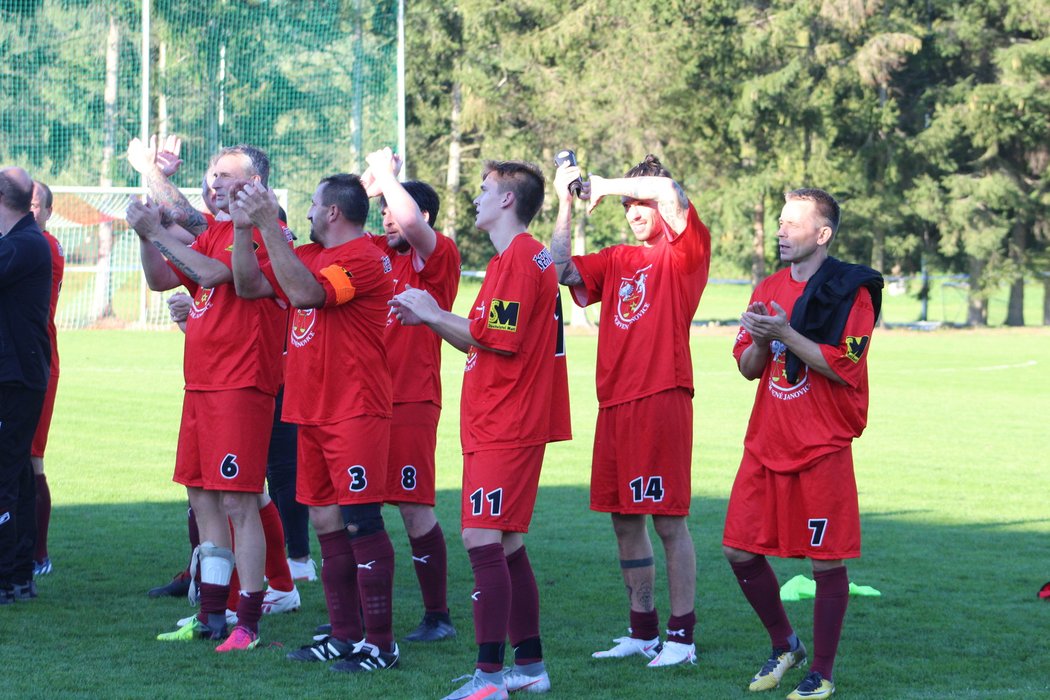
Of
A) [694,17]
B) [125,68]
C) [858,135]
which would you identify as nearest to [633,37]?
[694,17]

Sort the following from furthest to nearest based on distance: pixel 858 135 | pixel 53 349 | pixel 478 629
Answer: pixel 858 135 → pixel 53 349 → pixel 478 629

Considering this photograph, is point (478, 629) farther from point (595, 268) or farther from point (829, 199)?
point (829, 199)

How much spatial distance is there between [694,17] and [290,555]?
38.3 meters

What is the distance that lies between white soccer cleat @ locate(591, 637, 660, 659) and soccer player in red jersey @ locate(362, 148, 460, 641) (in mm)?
883

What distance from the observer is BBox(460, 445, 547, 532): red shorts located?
17.8 feet

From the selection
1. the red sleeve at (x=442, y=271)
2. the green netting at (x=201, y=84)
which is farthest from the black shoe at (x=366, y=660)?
the green netting at (x=201, y=84)

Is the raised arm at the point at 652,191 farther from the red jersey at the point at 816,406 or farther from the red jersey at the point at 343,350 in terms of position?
the red jersey at the point at 343,350

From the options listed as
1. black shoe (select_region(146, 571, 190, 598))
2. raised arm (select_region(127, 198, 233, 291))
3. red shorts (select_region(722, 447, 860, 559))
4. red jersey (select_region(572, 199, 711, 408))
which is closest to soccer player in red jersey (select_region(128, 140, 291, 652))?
raised arm (select_region(127, 198, 233, 291))

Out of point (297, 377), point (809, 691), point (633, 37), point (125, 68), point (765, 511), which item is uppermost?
point (633, 37)

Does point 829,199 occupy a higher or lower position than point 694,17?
lower

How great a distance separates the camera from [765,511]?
5574 mm

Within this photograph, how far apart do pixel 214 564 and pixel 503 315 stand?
6.92 feet

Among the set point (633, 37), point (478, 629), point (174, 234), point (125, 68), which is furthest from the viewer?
point (633, 37)

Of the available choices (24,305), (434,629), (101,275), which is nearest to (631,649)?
(434,629)
